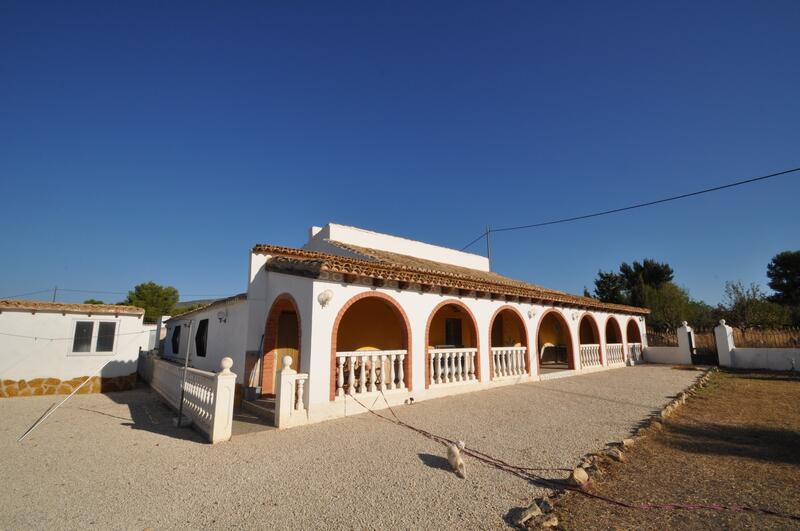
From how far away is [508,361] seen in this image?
1062 cm

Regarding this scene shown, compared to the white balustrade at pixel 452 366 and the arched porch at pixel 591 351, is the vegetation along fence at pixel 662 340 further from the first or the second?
the white balustrade at pixel 452 366

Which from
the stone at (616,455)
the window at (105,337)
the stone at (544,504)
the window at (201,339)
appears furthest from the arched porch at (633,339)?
the window at (105,337)

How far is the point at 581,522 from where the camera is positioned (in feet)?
10.1

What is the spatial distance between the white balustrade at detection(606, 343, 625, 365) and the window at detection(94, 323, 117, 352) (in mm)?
18907

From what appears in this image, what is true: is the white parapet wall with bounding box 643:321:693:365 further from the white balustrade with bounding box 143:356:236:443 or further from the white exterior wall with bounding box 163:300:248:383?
the white balustrade with bounding box 143:356:236:443

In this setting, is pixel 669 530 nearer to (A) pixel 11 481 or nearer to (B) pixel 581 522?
(B) pixel 581 522

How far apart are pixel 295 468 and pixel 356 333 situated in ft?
19.7

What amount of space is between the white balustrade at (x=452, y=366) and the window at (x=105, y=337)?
11.1m

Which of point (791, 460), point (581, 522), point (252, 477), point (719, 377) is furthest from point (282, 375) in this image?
point (719, 377)

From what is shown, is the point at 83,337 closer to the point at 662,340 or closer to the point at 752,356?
the point at 662,340

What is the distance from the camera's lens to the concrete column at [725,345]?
1558 centimetres

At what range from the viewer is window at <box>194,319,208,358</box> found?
39.6 ft

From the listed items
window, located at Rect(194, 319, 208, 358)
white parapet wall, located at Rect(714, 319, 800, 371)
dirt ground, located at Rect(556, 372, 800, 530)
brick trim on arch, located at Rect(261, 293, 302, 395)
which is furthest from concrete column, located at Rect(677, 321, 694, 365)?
window, located at Rect(194, 319, 208, 358)

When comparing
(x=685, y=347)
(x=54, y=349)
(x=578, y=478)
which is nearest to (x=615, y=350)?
(x=685, y=347)
